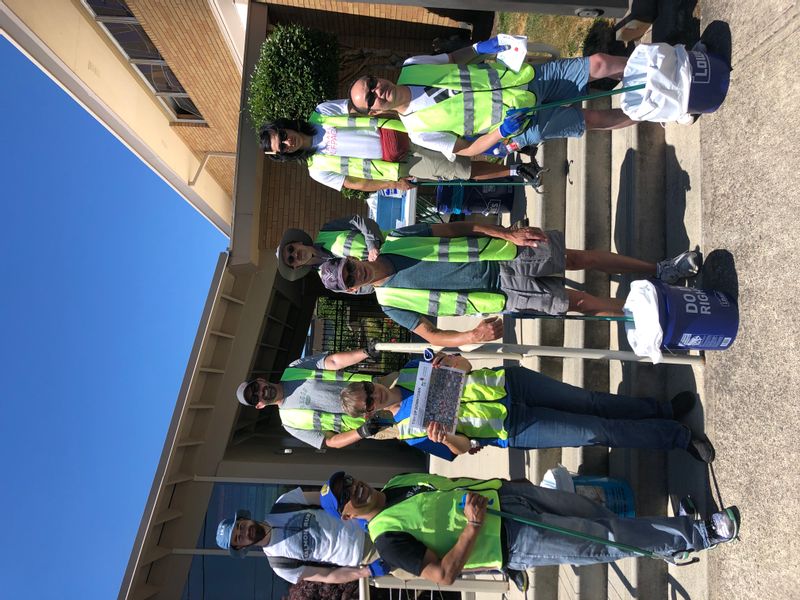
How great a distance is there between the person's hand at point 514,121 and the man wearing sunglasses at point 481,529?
8.13ft

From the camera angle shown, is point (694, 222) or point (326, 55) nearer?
point (694, 222)

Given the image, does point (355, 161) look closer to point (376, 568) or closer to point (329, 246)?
point (329, 246)

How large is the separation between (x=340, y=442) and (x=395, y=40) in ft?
26.7

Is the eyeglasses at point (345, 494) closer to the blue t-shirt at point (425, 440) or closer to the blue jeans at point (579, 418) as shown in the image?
the blue t-shirt at point (425, 440)

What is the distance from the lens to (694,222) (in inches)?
170

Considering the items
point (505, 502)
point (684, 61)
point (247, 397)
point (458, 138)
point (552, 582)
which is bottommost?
point (552, 582)

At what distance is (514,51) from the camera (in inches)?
159

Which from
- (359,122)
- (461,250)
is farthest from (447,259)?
(359,122)

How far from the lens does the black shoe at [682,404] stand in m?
4.27

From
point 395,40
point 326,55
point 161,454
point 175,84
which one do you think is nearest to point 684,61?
point 326,55

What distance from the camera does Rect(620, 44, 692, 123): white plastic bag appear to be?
12.3 feet

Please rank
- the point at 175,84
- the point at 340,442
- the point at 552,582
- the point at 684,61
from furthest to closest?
the point at 175,84
the point at 552,582
the point at 340,442
the point at 684,61

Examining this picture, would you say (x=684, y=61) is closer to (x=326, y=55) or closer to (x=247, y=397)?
(x=247, y=397)

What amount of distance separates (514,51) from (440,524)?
319cm
